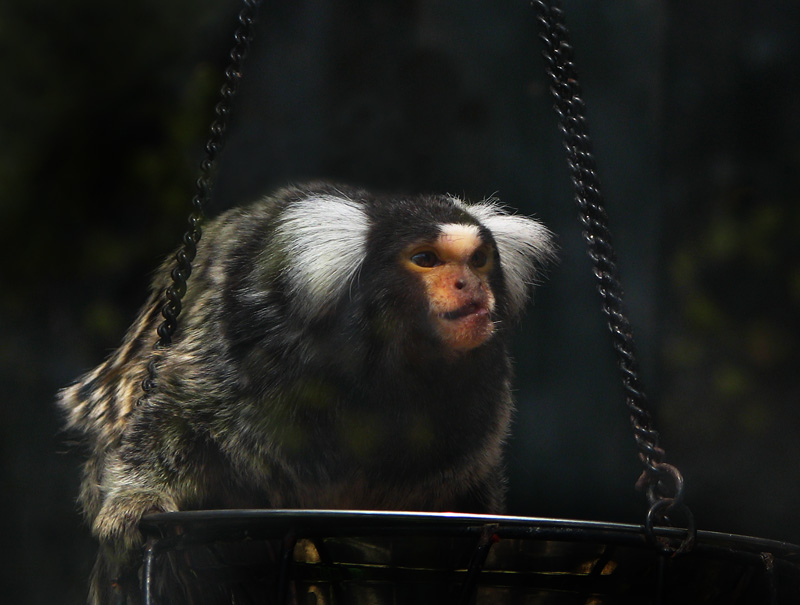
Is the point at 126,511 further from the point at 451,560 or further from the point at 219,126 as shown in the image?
the point at 451,560

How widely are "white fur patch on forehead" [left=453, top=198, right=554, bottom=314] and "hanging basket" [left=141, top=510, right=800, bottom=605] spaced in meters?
0.95

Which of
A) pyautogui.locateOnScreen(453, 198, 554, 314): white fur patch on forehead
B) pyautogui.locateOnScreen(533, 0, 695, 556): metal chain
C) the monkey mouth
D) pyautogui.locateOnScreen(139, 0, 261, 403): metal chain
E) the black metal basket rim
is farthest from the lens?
pyautogui.locateOnScreen(453, 198, 554, 314): white fur patch on forehead

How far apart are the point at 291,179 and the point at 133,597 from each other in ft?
2.38

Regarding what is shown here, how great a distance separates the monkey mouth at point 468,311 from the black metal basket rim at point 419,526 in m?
0.71

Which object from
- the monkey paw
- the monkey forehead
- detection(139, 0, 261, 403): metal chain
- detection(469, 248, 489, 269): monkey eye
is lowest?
the monkey paw

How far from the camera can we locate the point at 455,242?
1600mm

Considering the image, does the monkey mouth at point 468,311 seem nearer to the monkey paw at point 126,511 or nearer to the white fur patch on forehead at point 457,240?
the white fur patch on forehead at point 457,240

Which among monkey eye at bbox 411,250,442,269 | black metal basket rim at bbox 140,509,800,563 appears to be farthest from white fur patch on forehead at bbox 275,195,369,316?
black metal basket rim at bbox 140,509,800,563

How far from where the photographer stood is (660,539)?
84 centimetres

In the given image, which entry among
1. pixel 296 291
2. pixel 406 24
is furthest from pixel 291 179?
pixel 406 24

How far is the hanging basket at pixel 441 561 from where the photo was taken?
782 millimetres

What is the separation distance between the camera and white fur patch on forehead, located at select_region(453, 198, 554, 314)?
1.83 meters

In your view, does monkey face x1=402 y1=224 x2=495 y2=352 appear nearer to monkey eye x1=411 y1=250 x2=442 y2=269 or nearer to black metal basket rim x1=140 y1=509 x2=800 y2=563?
monkey eye x1=411 y1=250 x2=442 y2=269

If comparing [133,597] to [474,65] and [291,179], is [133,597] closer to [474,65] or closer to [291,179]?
[291,179]
